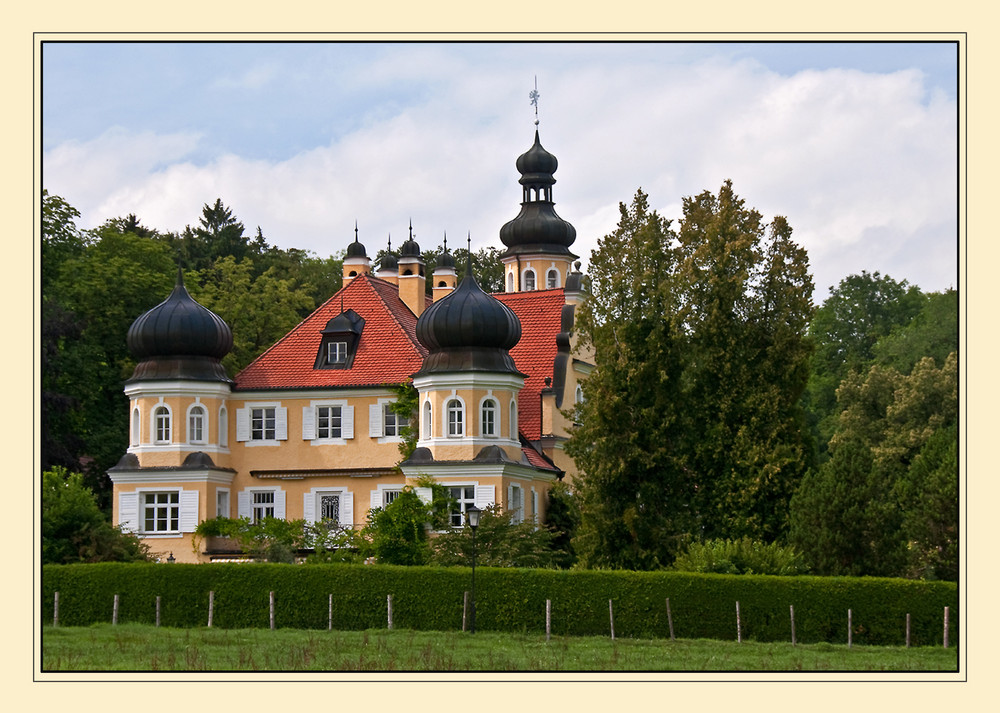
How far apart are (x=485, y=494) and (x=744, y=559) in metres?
11.8

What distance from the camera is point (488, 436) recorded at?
53.9 m

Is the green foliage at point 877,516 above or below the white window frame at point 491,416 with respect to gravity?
below

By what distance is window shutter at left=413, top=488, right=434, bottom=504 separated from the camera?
5281 centimetres

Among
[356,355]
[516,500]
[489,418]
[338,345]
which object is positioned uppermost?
[338,345]

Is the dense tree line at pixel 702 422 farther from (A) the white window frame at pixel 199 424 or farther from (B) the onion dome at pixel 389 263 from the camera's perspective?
(B) the onion dome at pixel 389 263

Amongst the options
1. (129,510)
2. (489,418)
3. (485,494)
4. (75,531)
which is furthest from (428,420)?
(75,531)

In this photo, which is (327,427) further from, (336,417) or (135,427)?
(135,427)

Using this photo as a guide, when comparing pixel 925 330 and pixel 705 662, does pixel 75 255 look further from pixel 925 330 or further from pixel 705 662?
pixel 705 662

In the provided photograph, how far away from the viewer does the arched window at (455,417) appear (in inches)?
2122

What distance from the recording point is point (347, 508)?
5603 centimetres

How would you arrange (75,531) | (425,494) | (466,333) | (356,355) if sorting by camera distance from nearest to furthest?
(75,531) → (425,494) → (466,333) → (356,355)

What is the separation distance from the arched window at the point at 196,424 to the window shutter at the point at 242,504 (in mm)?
2134

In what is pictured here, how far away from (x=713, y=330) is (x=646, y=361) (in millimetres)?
1855

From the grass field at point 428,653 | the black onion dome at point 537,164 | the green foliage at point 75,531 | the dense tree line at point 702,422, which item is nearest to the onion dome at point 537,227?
the black onion dome at point 537,164
